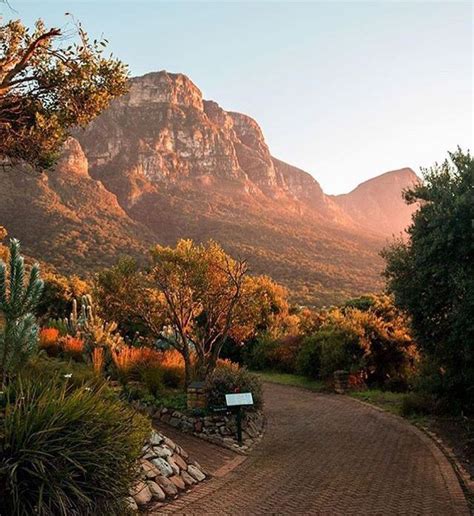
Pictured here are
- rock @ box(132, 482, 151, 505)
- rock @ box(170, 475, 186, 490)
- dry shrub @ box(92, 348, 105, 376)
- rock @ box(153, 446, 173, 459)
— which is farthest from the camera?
dry shrub @ box(92, 348, 105, 376)

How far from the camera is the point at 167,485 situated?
7895 mm

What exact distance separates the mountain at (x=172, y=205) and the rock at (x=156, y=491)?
578 inches

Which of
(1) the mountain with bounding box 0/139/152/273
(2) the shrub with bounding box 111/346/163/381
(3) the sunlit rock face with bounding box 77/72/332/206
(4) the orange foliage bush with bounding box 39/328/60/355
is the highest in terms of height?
(3) the sunlit rock face with bounding box 77/72/332/206

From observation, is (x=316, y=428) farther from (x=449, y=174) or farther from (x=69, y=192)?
(x=69, y=192)

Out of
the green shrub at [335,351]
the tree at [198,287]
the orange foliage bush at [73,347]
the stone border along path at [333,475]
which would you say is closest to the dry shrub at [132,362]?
the tree at [198,287]

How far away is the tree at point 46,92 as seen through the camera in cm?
795

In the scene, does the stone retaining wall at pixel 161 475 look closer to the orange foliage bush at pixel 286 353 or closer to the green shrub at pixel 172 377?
the green shrub at pixel 172 377

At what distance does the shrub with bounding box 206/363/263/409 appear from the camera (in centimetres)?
1221

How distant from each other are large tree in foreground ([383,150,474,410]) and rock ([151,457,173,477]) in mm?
6110

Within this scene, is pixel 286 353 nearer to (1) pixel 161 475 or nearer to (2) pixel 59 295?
(2) pixel 59 295

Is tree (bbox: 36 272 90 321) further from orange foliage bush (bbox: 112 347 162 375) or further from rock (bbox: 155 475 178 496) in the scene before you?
rock (bbox: 155 475 178 496)

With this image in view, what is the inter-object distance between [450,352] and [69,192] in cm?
5472

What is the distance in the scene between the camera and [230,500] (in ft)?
25.1

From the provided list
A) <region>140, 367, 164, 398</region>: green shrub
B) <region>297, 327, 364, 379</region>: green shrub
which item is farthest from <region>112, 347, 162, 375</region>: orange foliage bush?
<region>297, 327, 364, 379</region>: green shrub
